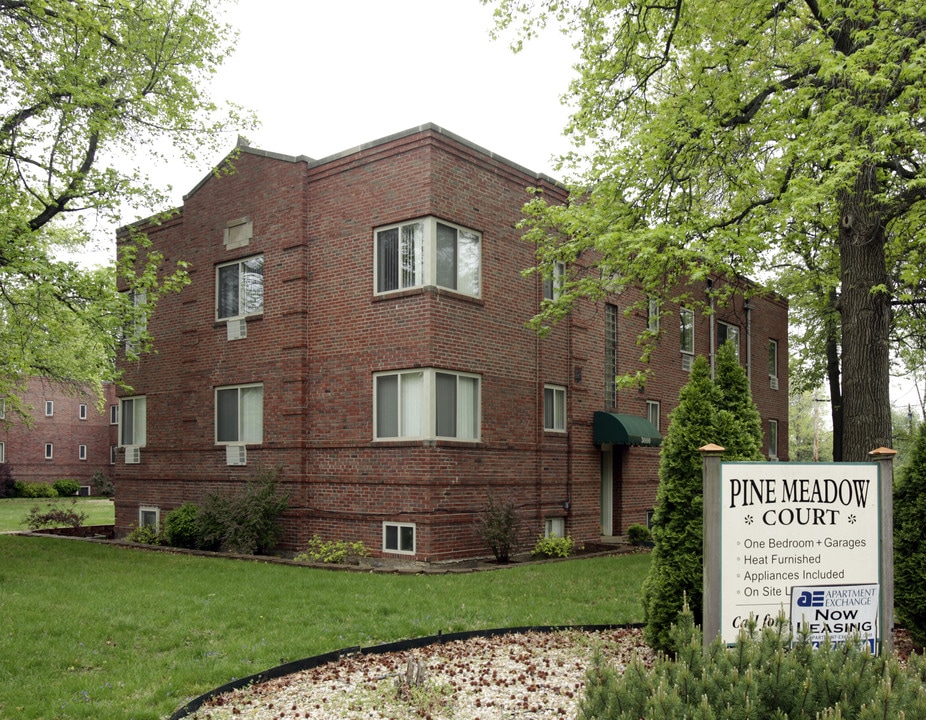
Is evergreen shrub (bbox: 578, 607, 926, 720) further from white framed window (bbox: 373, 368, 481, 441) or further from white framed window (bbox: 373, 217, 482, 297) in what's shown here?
white framed window (bbox: 373, 217, 482, 297)

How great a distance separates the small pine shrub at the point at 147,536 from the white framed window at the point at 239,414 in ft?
8.43

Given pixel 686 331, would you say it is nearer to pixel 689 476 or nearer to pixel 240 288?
pixel 240 288

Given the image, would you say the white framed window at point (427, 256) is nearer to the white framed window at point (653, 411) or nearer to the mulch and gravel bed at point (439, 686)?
the white framed window at point (653, 411)

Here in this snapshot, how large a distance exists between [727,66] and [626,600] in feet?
28.2

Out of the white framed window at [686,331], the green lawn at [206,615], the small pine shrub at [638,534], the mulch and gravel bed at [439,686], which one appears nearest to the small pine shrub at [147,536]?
the green lawn at [206,615]

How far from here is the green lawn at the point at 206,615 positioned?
6914 mm

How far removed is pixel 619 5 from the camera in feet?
44.2

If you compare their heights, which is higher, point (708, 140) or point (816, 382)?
point (708, 140)

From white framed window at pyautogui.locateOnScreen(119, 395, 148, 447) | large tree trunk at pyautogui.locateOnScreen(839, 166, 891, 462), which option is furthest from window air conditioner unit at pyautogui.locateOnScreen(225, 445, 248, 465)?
large tree trunk at pyautogui.locateOnScreen(839, 166, 891, 462)

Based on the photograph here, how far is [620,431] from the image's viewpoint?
60.0ft

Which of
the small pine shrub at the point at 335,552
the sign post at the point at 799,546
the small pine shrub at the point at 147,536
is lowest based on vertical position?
the small pine shrub at the point at 147,536

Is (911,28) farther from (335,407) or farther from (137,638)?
(137,638)

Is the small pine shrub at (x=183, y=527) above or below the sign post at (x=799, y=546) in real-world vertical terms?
below

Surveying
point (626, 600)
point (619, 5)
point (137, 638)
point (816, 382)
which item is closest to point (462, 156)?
point (619, 5)
